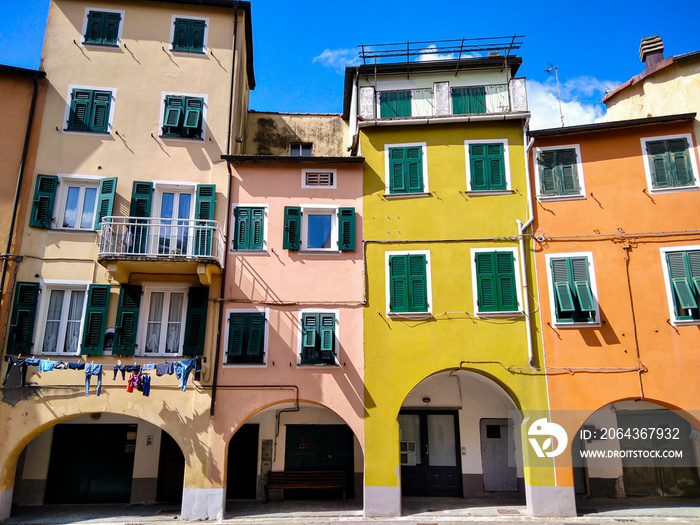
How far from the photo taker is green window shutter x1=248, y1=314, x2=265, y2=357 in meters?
15.9

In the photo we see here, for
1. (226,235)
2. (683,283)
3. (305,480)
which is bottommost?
(305,480)

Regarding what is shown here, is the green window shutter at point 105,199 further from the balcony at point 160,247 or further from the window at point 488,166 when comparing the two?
the window at point 488,166

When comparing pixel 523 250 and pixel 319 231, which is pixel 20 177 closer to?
pixel 319 231

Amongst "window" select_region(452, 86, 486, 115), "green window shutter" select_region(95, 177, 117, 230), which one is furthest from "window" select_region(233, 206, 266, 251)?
"window" select_region(452, 86, 486, 115)

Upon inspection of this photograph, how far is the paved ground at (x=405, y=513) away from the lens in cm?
1461

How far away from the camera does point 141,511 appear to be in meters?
16.0

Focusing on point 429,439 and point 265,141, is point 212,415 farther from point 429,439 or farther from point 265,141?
point 265,141

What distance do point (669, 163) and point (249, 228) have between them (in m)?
13.2

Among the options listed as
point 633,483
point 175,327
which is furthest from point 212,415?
point 633,483

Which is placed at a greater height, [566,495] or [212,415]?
[212,415]

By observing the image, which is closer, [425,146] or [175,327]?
[175,327]

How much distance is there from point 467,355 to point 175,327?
8816 millimetres

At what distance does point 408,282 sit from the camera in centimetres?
1642

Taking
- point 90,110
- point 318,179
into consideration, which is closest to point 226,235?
point 318,179
